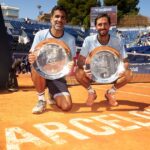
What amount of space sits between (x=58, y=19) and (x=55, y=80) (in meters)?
1.22

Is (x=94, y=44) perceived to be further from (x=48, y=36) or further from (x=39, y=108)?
(x=39, y=108)

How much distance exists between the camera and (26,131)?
16.5ft

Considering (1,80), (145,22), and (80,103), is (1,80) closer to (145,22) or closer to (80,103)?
(80,103)

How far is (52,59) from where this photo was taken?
685 centimetres

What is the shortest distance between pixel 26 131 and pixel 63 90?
1.83 meters

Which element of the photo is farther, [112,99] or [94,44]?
[112,99]

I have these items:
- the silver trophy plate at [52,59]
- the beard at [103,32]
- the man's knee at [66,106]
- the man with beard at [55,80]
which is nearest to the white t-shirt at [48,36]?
the man with beard at [55,80]

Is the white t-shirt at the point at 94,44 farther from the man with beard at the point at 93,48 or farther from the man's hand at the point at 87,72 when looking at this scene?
the man's hand at the point at 87,72

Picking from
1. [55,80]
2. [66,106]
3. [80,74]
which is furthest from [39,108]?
[80,74]

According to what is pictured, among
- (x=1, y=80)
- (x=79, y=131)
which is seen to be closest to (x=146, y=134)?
(x=79, y=131)

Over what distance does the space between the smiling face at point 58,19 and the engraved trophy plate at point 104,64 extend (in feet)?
2.94

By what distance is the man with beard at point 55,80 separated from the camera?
→ 6402 millimetres

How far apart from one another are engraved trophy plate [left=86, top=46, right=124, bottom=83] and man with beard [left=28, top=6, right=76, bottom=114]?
53 cm

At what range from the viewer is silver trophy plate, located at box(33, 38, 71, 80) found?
657 centimetres
